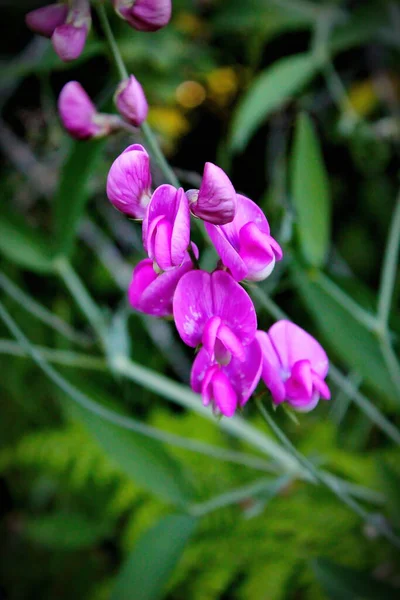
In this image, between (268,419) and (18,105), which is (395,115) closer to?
(18,105)

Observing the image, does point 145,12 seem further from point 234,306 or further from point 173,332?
point 173,332

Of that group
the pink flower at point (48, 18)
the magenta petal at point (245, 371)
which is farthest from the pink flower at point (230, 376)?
the pink flower at point (48, 18)

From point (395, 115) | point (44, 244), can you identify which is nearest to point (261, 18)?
point (395, 115)

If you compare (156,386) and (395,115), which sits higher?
(395,115)

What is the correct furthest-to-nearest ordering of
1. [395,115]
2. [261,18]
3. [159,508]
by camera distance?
[395,115] → [261,18] → [159,508]

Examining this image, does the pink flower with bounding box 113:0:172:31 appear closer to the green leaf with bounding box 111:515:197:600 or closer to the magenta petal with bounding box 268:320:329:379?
the magenta petal with bounding box 268:320:329:379

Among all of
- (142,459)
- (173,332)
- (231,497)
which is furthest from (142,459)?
(173,332)

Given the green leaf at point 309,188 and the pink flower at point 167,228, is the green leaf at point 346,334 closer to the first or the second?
the green leaf at point 309,188

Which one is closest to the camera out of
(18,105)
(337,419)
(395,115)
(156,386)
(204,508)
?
(204,508)
